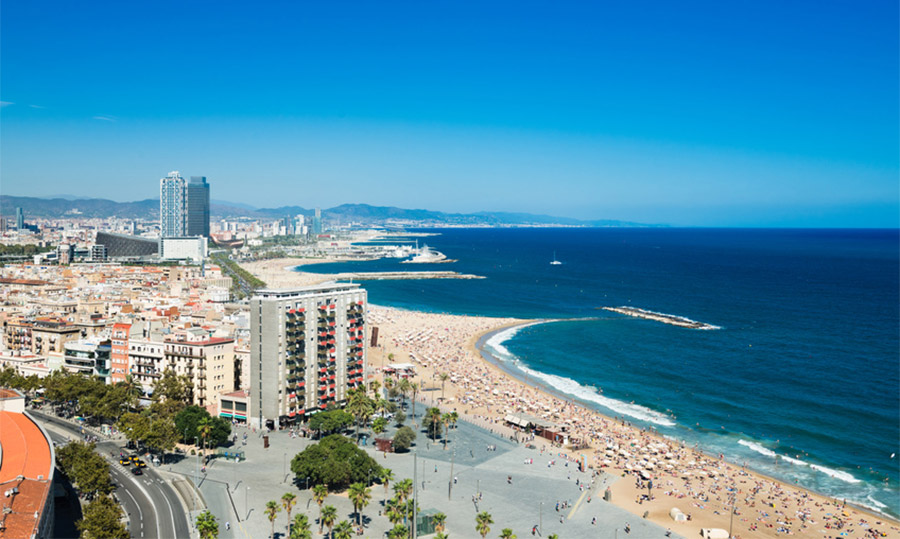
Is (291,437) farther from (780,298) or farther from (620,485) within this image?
(780,298)

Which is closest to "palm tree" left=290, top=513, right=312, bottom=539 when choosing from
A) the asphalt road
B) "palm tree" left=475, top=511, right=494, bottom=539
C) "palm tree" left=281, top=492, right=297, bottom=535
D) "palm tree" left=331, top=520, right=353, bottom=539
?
"palm tree" left=331, top=520, right=353, bottom=539

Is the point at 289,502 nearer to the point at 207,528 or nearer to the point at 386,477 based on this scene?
the point at 207,528

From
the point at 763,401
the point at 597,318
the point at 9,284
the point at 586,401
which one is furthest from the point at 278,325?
the point at 9,284

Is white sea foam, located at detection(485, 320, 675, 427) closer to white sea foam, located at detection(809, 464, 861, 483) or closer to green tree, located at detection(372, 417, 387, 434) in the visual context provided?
white sea foam, located at detection(809, 464, 861, 483)

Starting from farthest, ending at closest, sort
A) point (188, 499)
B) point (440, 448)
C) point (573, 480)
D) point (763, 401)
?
point (763, 401) < point (440, 448) < point (573, 480) < point (188, 499)

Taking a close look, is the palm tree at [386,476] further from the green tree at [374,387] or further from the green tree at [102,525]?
the green tree at [374,387]

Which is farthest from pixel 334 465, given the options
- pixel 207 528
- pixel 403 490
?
pixel 207 528
